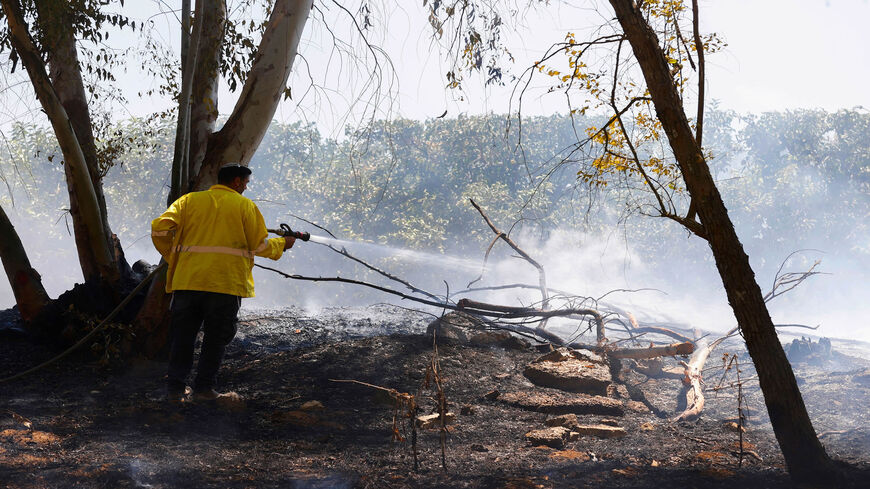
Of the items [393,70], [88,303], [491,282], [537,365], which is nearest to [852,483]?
[537,365]

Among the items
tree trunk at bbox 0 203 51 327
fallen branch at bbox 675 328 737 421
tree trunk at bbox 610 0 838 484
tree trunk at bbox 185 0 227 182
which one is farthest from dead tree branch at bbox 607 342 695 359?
tree trunk at bbox 0 203 51 327

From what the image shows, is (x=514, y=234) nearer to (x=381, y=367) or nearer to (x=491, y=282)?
(x=491, y=282)

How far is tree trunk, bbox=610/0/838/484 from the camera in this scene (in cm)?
346

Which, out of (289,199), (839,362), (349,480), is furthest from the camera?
(289,199)

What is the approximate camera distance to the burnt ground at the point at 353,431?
3383mm

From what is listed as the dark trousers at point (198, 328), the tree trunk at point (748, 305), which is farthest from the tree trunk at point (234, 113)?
the tree trunk at point (748, 305)

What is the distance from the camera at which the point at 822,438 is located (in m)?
4.80

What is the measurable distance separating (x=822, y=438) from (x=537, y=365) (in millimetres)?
2476

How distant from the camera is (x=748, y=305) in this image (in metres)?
3.49

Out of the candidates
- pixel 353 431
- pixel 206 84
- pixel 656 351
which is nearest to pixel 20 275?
pixel 206 84

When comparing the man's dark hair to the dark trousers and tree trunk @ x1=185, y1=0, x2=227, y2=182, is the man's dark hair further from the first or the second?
tree trunk @ x1=185, y1=0, x2=227, y2=182

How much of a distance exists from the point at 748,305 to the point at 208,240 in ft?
11.1

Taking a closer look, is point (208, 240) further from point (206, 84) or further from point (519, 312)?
point (519, 312)

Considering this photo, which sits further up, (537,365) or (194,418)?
(537,365)
